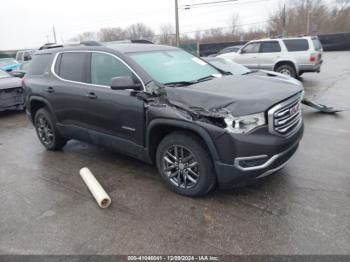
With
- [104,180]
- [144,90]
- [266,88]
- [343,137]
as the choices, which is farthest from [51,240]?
[343,137]

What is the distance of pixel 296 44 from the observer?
1146cm

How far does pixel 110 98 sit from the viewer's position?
3.83m

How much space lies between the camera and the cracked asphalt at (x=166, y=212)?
2.66 metres

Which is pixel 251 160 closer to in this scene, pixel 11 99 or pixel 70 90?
pixel 70 90

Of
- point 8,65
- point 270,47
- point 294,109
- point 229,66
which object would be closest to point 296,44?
point 270,47

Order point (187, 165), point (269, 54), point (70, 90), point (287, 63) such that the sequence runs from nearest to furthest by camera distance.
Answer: point (187, 165), point (70, 90), point (287, 63), point (269, 54)

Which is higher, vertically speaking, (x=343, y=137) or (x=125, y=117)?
(x=125, y=117)

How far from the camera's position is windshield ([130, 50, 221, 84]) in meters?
3.67

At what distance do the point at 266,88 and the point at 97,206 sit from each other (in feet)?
7.92

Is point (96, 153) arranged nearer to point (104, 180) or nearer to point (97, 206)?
point (104, 180)

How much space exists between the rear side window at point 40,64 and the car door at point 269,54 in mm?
9327

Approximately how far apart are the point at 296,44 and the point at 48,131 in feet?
33.2

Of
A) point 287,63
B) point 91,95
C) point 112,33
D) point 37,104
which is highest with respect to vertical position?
point 112,33

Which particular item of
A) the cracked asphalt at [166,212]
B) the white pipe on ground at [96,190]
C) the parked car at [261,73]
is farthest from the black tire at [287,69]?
the white pipe on ground at [96,190]
